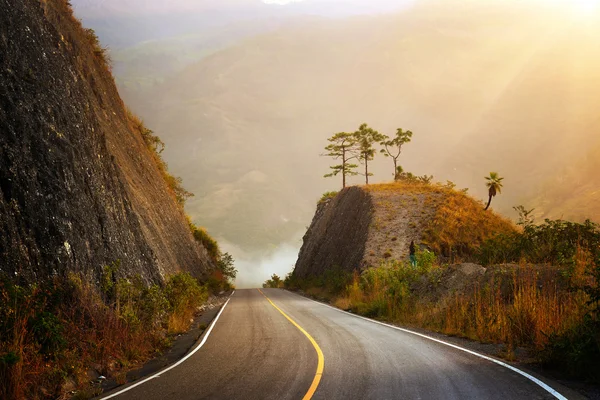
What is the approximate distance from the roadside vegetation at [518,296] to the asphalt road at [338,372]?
148 cm

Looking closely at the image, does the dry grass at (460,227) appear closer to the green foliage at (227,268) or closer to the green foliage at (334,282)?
the green foliage at (334,282)

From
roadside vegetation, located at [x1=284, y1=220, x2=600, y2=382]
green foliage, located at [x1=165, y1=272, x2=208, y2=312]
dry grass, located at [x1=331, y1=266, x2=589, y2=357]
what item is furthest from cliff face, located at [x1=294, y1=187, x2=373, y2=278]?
green foliage, located at [x1=165, y1=272, x2=208, y2=312]

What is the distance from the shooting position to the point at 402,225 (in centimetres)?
3706

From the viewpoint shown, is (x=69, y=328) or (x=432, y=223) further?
(x=432, y=223)

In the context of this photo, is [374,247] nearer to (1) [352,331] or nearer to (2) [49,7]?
(1) [352,331]

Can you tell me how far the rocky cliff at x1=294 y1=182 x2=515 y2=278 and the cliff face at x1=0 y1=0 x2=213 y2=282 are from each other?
20.7 m

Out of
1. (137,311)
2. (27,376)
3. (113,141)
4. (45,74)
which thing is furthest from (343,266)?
(27,376)

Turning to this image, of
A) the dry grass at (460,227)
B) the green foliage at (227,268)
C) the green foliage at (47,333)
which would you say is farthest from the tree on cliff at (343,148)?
the green foliage at (47,333)

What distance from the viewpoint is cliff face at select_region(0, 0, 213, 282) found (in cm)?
1003

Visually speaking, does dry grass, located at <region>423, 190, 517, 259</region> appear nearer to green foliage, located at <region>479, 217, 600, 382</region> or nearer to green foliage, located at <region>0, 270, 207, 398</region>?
green foliage, located at <region>479, 217, 600, 382</region>

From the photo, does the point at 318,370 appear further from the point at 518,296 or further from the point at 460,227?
the point at 460,227

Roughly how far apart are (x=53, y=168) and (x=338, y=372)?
9.05 meters

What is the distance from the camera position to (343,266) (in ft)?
129

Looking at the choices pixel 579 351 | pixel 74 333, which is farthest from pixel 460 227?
pixel 74 333
